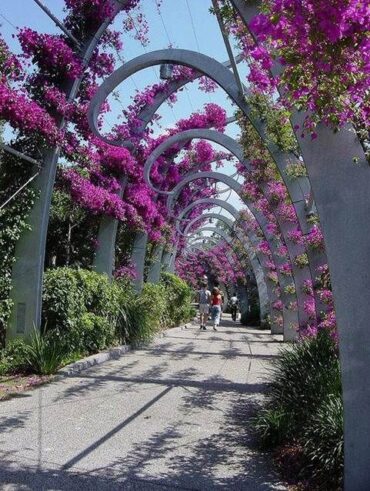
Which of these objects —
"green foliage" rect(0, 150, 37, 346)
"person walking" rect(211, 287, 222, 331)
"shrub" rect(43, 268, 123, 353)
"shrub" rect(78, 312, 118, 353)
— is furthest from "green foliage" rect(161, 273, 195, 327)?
"green foliage" rect(0, 150, 37, 346)

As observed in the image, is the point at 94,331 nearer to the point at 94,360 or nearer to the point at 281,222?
the point at 94,360

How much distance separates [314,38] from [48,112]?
6194mm

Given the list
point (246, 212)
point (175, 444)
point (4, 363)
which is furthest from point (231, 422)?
point (246, 212)

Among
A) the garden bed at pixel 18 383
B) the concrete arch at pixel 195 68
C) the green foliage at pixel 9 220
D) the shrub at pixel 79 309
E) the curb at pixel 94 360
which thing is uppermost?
the concrete arch at pixel 195 68

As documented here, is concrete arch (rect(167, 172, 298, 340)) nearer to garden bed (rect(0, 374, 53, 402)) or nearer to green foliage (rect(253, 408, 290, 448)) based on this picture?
garden bed (rect(0, 374, 53, 402))

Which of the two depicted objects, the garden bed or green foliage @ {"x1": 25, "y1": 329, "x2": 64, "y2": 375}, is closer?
the garden bed

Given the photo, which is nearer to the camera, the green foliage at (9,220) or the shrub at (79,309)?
the green foliage at (9,220)

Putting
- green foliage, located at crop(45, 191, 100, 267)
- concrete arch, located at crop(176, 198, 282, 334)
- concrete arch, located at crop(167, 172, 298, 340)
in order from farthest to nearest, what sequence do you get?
concrete arch, located at crop(176, 198, 282, 334) < concrete arch, located at crop(167, 172, 298, 340) < green foliage, located at crop(45, 191, 100, 267)

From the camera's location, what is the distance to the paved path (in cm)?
401

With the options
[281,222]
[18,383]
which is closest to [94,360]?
[18,383]

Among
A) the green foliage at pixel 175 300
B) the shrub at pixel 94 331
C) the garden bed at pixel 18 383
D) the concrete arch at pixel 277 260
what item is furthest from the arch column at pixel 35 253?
the green foliage at pixel 175 300

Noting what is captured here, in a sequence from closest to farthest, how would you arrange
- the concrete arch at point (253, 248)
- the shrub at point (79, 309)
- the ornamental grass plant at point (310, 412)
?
the ornamental grass plant at point (310, 412), the shrub at point (79, 309), the concrete arch at point (253, 248)

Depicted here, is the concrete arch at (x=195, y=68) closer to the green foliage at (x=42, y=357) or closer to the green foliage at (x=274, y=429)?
the green foliage at (x=42, y=357)

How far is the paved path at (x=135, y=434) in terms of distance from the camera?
4.01 m
